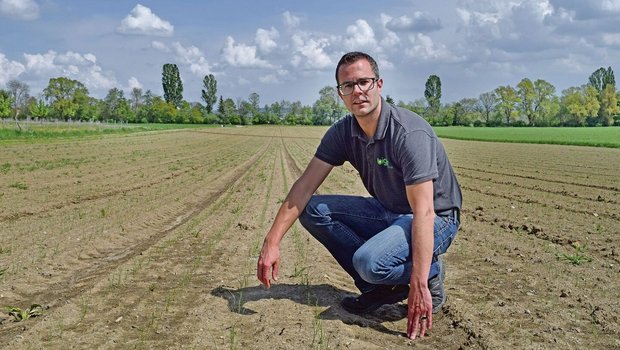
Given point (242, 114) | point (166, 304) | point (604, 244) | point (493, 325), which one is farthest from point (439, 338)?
point (242, 114)

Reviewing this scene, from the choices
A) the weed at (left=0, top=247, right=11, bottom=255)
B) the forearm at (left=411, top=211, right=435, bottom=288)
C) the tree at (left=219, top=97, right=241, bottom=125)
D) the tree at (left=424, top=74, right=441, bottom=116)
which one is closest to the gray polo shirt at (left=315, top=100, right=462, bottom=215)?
the forearm at (left=411, top=211, right=435, bottom=288)

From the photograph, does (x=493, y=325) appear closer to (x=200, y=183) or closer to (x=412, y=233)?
(x=412, y=233)

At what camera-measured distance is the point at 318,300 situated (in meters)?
4.34

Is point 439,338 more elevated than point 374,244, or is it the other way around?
point 374,244

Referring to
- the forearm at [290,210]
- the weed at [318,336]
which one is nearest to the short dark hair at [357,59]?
the forearm at [290,210]

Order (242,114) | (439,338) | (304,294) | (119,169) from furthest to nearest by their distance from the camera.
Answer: (242,114) < (119,169) < (304,294) < (439,338)

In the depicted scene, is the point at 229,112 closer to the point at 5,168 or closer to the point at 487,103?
the point at 487,103

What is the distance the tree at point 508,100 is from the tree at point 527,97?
0.86 m

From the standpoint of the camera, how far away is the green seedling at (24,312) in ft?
12.9

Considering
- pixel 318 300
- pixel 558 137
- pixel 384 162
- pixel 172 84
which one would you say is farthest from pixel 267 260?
pixel 172 84

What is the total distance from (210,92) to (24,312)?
13705cm

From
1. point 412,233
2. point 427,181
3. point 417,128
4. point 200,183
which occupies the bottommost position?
point 200,183

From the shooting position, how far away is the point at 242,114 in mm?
120000

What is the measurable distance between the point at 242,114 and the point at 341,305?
11753 centimetres
